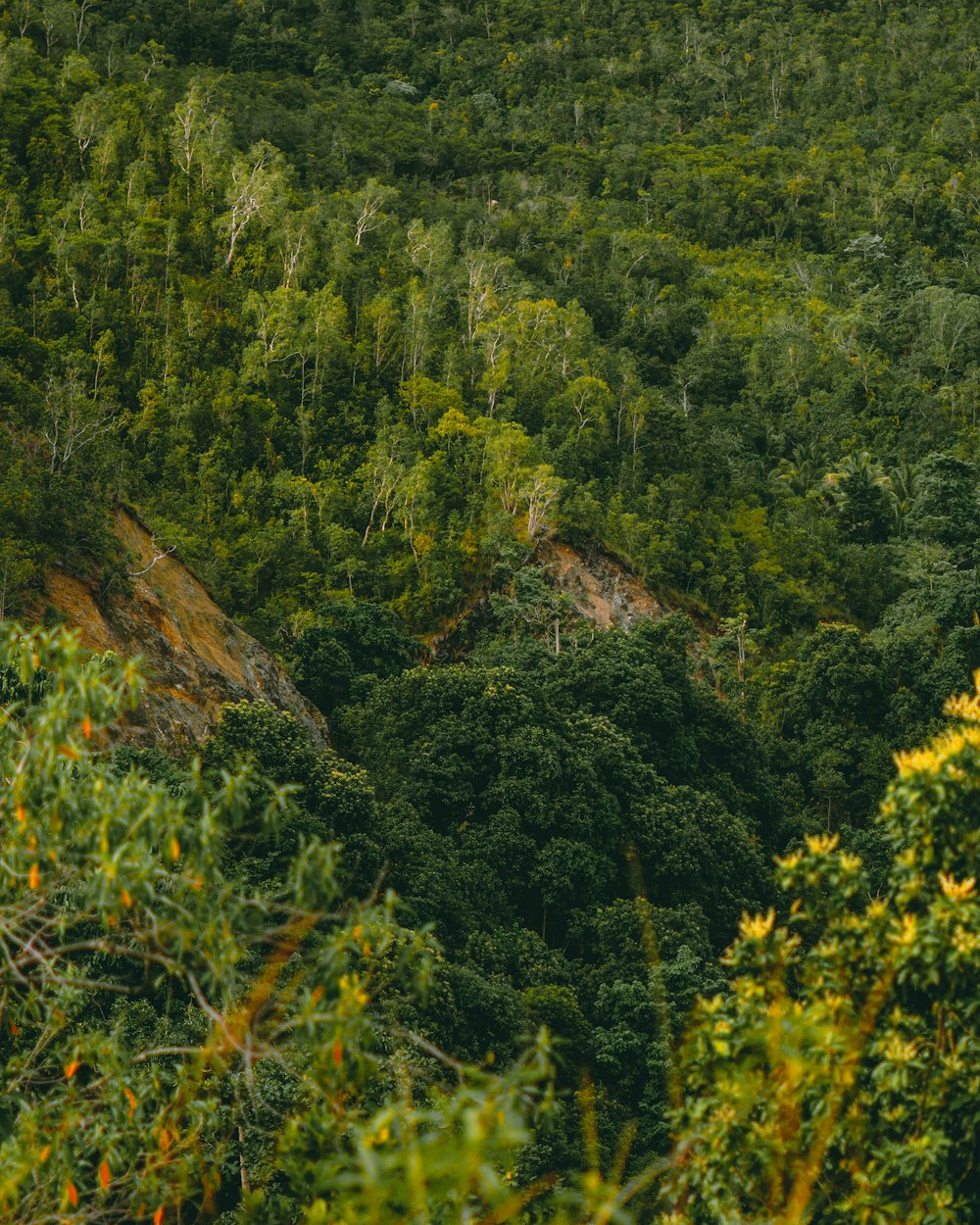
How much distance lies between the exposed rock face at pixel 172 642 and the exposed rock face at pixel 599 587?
12.3 meters

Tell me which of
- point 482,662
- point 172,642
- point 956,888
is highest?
point 956,888

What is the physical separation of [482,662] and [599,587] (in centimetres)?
889

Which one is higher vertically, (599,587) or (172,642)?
(172,642)

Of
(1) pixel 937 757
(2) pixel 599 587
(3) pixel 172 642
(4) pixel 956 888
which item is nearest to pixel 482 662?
(2) pixel 599 587

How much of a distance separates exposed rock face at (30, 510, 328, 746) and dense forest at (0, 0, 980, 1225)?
0.79m

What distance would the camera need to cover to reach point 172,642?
27.3m

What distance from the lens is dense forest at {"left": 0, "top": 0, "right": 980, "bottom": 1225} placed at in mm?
6652

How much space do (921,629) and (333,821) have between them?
2418 centimetres

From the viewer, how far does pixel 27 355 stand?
36.7 metres

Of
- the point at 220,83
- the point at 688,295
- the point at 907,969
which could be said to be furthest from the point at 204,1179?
the point at 220,83

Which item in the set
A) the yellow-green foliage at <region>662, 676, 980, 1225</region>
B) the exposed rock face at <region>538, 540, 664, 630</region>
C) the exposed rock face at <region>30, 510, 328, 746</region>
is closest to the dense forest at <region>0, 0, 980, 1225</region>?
the yellow-green foliage at <region>662, 676, 980, 1225</region>

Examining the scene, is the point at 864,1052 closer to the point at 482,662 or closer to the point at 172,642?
the point at 172,642

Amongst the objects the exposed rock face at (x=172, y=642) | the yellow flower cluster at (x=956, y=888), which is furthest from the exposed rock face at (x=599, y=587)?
the yellow flower cluster at (x=956, y=888)

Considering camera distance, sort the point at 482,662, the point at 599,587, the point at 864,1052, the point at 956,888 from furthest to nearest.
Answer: the point at 599,587
the point at 482,662
the point at 864,1052
the point at 956,888
